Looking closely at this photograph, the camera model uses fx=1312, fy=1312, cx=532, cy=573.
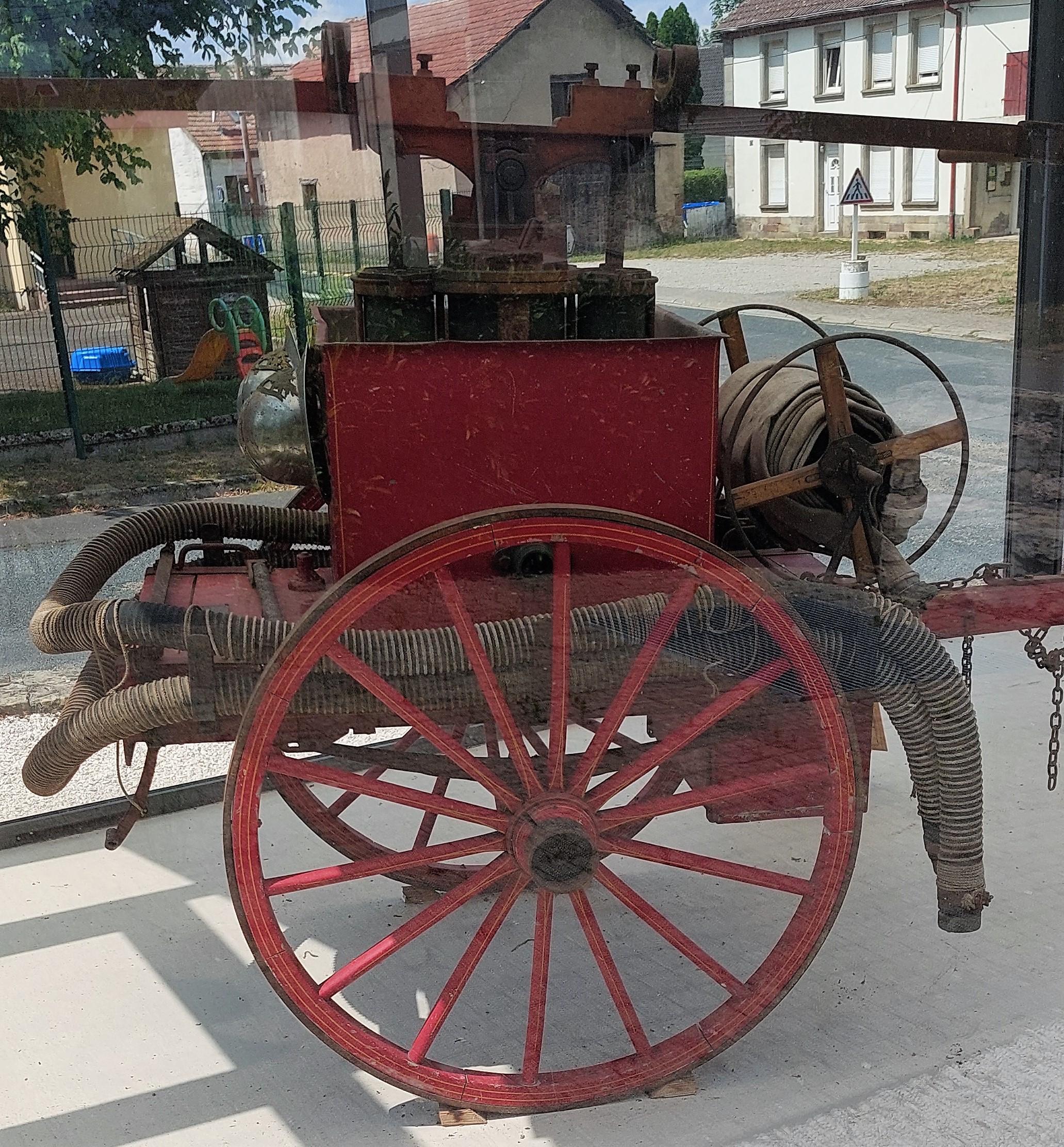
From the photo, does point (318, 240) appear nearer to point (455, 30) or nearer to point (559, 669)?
point (455, 30)

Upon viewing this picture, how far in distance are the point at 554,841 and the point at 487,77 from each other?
4.41 feet

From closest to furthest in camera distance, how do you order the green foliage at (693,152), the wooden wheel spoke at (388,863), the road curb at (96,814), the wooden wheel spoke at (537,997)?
the wooden wheel spoke at (388,863), the wooden wheel spoke at (537,997), the green foliage at (693,152), the road curb at (96,814)

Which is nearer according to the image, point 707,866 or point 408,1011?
point 707,866

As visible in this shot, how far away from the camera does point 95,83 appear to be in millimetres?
2344

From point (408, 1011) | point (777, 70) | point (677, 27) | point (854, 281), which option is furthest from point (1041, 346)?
point (408, 1011)

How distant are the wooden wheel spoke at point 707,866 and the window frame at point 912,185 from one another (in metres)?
1.36

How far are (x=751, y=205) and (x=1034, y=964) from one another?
5.75ft

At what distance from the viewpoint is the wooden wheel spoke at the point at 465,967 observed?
2324 mm

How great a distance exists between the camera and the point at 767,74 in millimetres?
2570

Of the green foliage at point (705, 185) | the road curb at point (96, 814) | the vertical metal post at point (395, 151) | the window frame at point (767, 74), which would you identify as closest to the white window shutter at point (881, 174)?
the window frame at point (767, 74)

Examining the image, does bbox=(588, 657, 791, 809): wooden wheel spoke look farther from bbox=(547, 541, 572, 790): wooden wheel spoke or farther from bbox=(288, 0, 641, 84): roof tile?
bbox=(288, 0, 641, 84): roof tile

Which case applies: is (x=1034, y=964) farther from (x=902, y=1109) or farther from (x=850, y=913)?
(x=902, y=1109)

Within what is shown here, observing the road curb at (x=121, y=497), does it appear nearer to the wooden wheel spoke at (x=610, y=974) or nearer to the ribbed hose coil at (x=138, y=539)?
the ribbed hose coil at (x=138, y=539)

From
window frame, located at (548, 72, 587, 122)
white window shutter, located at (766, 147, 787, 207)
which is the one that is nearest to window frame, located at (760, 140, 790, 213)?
white window shutter, located at (766, 147, 787, 207)
